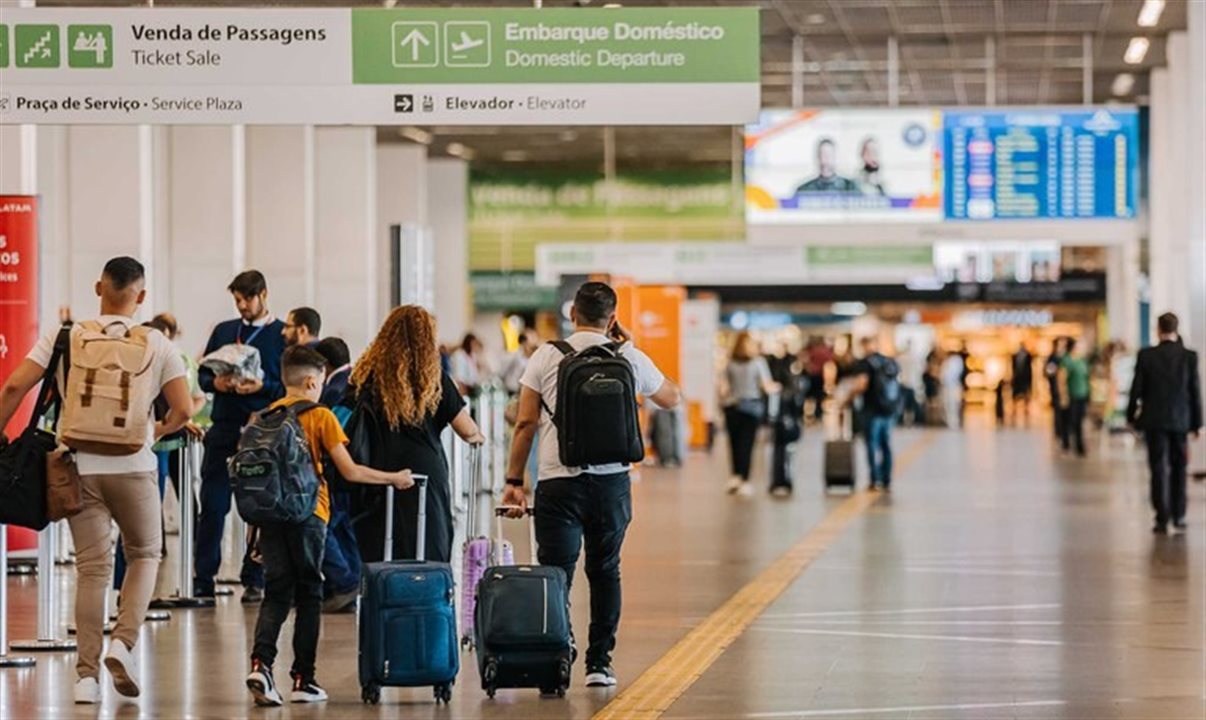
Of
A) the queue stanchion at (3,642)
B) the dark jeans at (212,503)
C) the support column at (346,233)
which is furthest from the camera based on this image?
the support column at (346,233)

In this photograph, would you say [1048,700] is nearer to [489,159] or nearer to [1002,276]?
[489,159]

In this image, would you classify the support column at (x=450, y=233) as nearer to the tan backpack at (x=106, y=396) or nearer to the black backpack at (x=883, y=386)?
the black backpack at (x=883, y=386)

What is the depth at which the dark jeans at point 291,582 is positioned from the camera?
873 cm

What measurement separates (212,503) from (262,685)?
12.2 ft

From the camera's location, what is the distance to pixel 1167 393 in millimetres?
17266

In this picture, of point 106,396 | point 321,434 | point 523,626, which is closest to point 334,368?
point 321,434

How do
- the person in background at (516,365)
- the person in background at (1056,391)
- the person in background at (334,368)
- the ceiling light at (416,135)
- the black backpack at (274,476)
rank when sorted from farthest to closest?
the ceiling light at (416,135) < the person in background at (1056,391) < the person in background at (516,365) < the person in background at (334,368) < the black backpack at (274,476)

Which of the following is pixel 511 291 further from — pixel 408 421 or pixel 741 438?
pixel 408 421

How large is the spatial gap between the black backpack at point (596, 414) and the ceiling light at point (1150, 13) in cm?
1693

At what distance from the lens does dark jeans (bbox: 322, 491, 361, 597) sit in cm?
1220

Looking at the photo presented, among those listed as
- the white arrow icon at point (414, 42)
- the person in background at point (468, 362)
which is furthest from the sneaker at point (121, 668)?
the person in background at point (468, 362)

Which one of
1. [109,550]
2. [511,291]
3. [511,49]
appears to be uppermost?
[511,49]

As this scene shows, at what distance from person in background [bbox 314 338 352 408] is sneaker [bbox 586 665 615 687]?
2.98 m

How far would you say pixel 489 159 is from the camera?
41.8 meters
